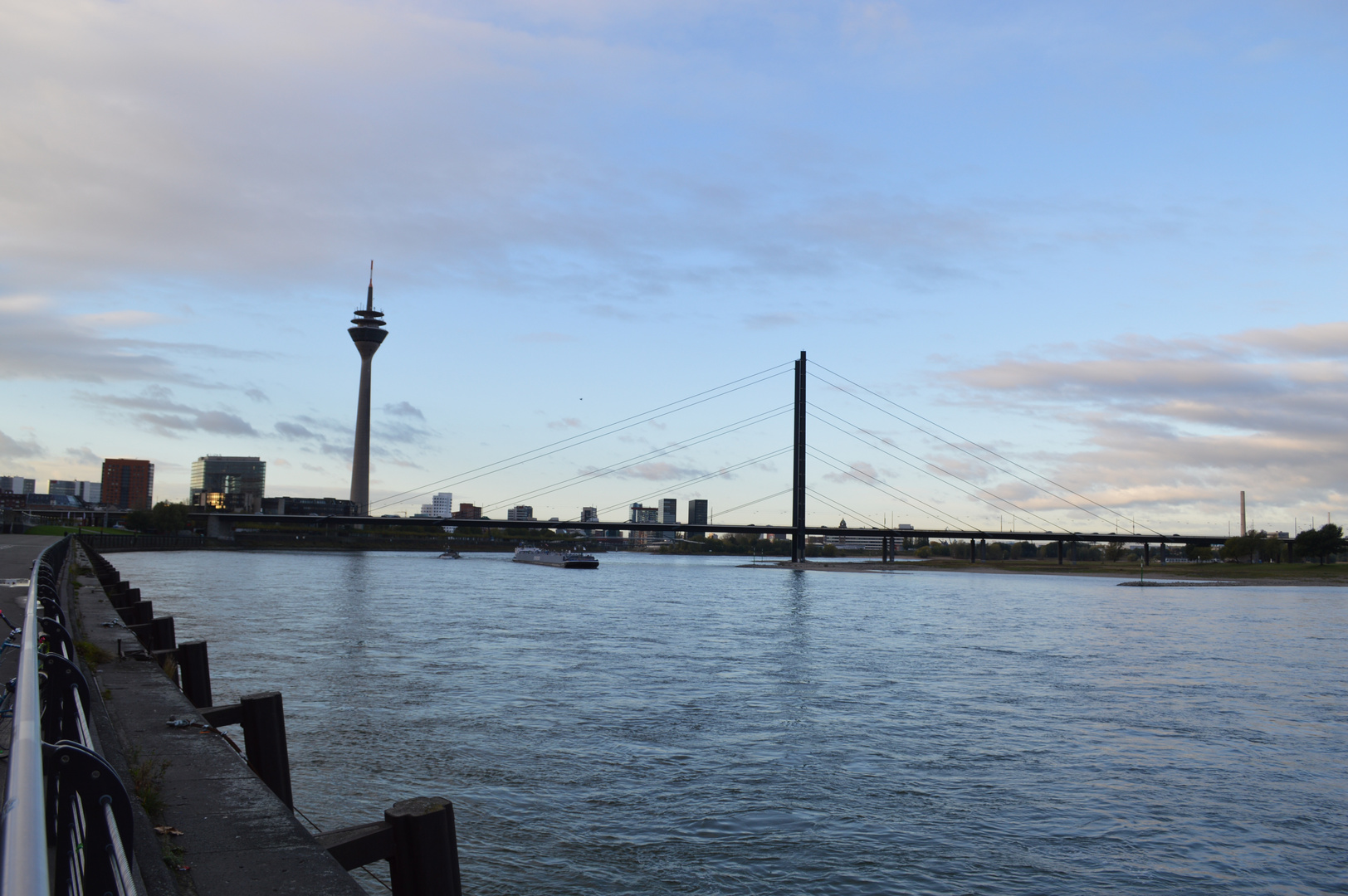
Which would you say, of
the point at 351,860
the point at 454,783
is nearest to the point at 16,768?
the point at 351,860

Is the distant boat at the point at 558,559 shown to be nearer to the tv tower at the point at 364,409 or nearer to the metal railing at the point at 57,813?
the tv tower at the point at 364,409

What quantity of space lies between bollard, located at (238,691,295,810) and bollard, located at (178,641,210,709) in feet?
14.4

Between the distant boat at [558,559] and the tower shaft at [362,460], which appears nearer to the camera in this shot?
the distant boat at [558,559]

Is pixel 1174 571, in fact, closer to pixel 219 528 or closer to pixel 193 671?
pixel 193 671

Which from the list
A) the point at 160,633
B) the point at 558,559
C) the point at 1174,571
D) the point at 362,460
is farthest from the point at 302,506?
the point at 160,633

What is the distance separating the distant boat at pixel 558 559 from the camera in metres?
110

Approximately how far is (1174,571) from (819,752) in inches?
4916

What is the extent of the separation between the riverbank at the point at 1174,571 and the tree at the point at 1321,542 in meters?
2.31

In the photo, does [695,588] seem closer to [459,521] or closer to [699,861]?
[459,521]

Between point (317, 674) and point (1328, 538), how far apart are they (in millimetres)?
136959

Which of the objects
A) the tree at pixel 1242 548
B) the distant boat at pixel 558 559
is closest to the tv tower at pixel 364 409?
the distant boat at pixel 558 559

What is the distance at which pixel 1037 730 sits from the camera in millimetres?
17188

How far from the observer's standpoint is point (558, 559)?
126812mm

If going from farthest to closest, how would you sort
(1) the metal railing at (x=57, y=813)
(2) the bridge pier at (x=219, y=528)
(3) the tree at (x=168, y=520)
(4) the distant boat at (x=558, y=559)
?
(3) the tree at (x=168, y=520)
(2) the bridge pier at (x=219, y=528)
(4) the distant boat at (x=558, y=559)
(1) the metal railing at (x=57, y=813)
